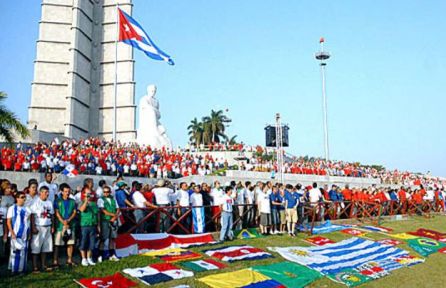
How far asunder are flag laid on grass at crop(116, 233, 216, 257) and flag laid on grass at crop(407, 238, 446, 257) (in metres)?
6.75

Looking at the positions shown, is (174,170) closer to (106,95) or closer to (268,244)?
(268,244)

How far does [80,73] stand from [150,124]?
18.1m

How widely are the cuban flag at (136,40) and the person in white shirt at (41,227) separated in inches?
723

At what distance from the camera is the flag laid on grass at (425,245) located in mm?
12558

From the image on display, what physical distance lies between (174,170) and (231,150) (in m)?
19.8

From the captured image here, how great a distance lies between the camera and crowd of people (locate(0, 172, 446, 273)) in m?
7.91

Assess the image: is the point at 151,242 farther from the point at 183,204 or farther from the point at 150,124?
the point at 150,124

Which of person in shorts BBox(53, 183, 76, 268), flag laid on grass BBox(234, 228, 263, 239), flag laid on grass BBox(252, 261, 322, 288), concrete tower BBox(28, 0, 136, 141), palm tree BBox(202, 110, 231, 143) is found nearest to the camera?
person in shorts BBox(53, 183, 76, 268)

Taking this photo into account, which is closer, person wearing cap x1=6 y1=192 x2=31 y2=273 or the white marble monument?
person wearing cap x1=6 y1=192 x2=31 y2=273

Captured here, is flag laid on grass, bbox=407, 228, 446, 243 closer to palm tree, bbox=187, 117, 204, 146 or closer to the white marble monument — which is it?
the white marble monument

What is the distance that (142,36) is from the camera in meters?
26.7

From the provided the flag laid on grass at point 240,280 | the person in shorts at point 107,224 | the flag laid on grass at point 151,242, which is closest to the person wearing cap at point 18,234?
the person in shorts at point 107,224

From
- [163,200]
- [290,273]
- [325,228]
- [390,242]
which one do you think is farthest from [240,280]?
[325,228]

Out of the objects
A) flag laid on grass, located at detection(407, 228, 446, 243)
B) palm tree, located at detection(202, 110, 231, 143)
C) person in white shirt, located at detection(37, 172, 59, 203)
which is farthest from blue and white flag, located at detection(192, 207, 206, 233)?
palm tree, located at detection(202, 110, 231, 143)
